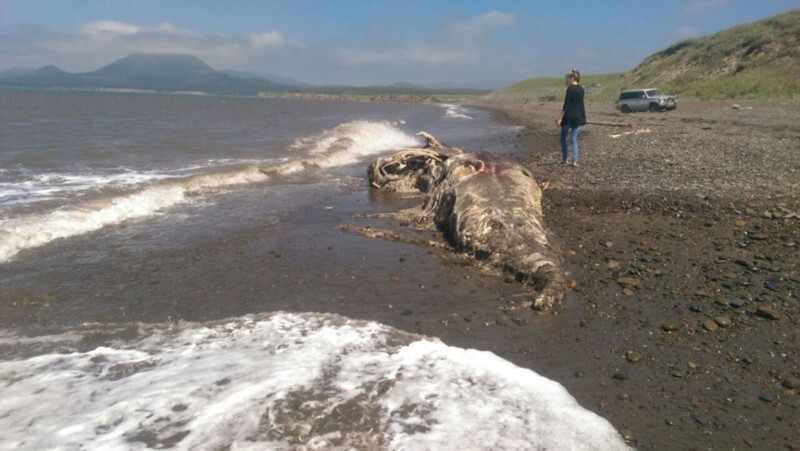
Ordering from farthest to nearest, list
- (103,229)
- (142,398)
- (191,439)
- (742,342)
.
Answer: (103,229), (742,342), (142,398), (191,439)

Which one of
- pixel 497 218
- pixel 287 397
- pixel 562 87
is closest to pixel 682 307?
pixel 497 218

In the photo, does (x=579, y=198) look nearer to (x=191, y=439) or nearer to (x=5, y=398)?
(x=191, y=439)

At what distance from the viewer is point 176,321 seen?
4.55 m

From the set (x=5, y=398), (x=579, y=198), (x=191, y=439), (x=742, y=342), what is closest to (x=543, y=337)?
(x=742, y=342)

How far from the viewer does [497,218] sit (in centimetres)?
622

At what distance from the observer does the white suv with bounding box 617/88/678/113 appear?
30.0 metres

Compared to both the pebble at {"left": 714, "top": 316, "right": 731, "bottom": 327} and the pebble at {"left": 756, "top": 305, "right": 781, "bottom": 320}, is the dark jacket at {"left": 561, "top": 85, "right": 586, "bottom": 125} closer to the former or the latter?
the pebble at {"left": 756, "top": 305, "right": 781, "bottom": 320}

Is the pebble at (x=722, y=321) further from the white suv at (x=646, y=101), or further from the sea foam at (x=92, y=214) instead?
the white suv at (x=646, y=101)

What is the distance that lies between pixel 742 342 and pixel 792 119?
19765 millimetres

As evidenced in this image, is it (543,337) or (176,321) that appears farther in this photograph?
(176,321)

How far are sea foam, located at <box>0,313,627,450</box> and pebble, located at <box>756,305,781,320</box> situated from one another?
2312 millimetres

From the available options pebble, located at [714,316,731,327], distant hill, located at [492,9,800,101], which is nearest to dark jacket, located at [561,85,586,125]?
pebble, located at [714,316,731,327]

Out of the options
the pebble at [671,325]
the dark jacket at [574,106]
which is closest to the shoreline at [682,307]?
the pebble at [671,325]

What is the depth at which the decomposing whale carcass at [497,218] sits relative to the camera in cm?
527
